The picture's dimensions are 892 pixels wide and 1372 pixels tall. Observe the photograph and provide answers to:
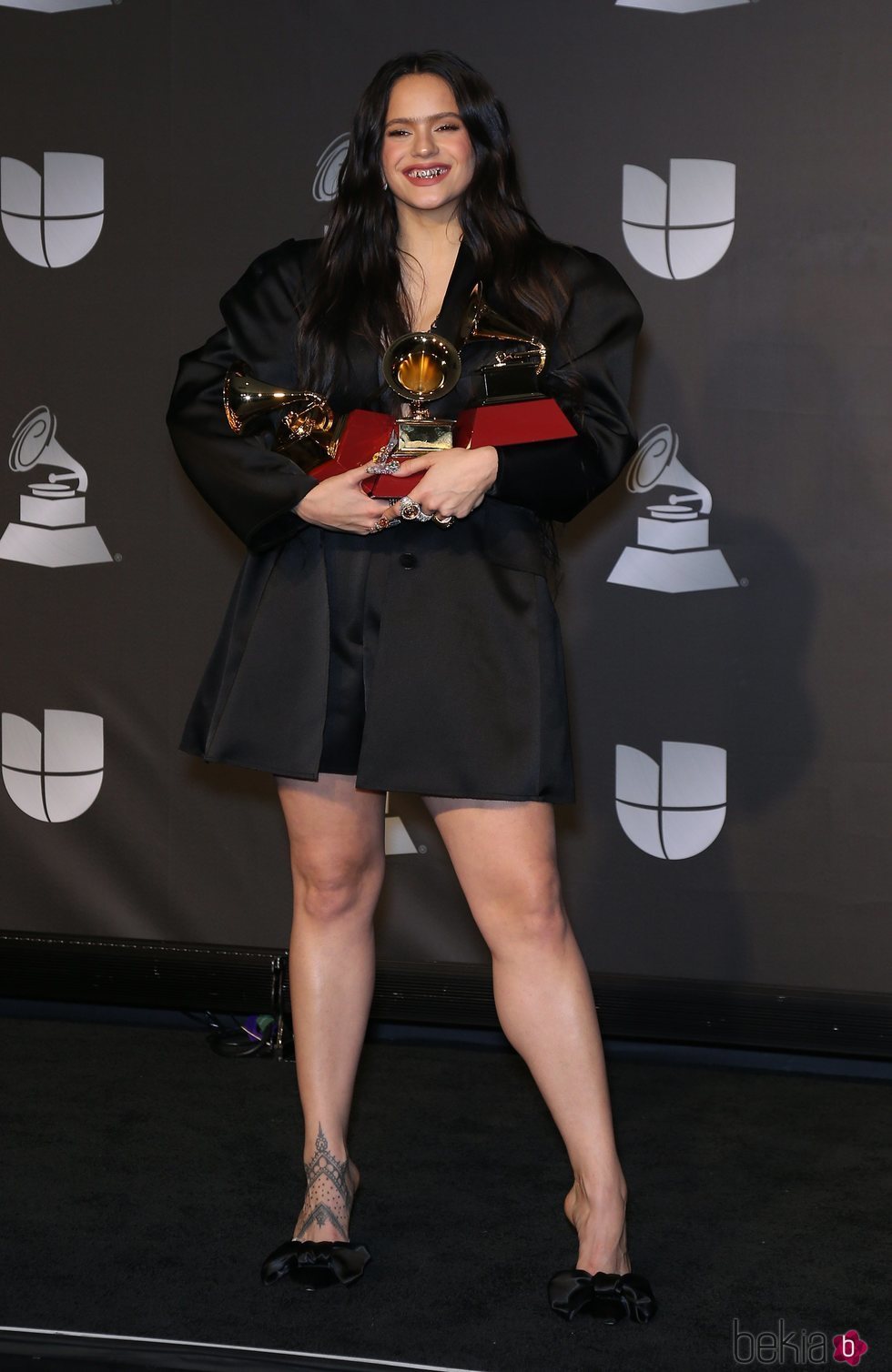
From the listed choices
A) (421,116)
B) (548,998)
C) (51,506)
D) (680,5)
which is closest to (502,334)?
(421,116)

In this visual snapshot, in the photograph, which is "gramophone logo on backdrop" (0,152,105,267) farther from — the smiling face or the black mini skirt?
the black mini skirt

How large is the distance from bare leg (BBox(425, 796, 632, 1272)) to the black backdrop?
1.18 metres

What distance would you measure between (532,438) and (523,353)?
0.12 meters

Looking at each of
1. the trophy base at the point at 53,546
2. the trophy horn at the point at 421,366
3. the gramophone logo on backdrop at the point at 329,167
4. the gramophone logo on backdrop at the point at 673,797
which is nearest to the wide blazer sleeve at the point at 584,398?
the trophy horn at the point at 421,366

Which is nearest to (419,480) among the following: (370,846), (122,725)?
(370,846)

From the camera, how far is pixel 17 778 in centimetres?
344

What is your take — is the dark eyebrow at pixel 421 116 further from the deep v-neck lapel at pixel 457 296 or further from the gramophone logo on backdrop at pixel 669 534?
the gramophone logo on backdrop at pixel 669 534

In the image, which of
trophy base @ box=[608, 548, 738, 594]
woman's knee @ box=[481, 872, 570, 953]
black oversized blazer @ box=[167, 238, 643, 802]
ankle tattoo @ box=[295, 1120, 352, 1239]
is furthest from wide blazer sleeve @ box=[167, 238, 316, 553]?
trophy base @ box=[608, 548, 738, 594]

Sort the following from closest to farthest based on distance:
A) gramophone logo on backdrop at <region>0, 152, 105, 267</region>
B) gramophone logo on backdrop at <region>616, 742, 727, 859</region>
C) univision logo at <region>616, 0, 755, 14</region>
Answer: univision logo at <region>616, 0, 755, 14</region>, gramophone logo on backdrop at <region>616, 742, 727, 859</region>, gramophone logo on backdrop at <region>0, 152, 105, 267</region>

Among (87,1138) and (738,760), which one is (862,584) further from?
(87,1138)

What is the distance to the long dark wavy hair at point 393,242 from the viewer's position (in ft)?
6.60

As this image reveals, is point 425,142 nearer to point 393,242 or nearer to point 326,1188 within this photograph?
point 393,242

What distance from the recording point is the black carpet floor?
196 cm

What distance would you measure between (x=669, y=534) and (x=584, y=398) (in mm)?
1172
